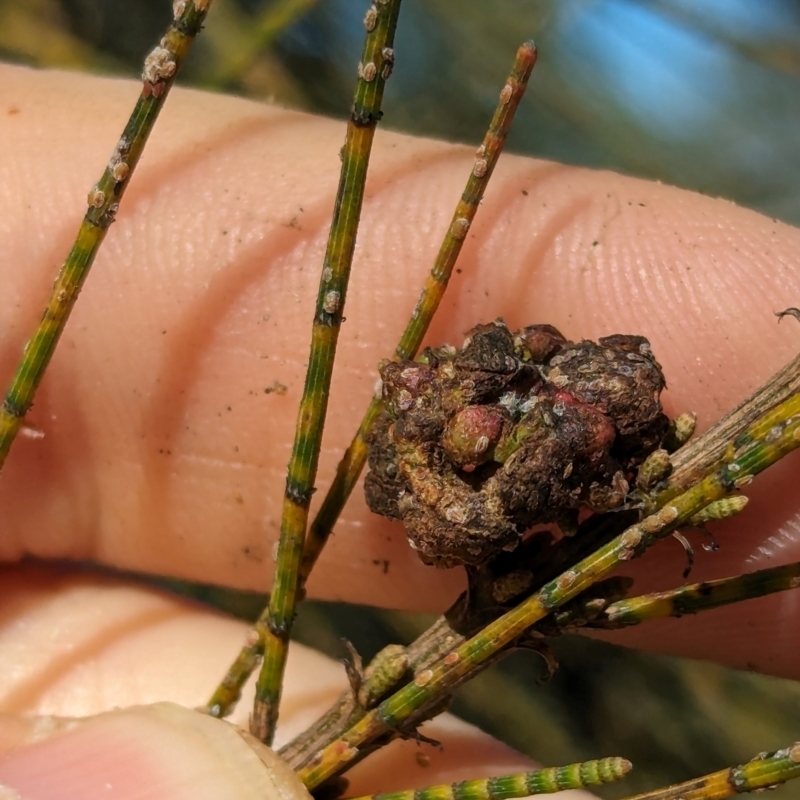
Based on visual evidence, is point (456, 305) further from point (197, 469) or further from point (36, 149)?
point (36, 149)

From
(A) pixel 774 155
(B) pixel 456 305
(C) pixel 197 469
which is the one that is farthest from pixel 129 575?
(A) pixel 774 155

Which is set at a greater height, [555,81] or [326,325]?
[555,81]

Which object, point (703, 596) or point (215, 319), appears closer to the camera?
point (703, 596)

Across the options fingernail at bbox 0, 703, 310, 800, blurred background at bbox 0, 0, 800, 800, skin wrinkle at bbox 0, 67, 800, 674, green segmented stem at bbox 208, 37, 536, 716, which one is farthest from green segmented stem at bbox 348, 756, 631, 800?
blurred background at bbox 0, 0, 800, 800

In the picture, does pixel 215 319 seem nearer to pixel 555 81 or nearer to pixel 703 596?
pixel 703 596

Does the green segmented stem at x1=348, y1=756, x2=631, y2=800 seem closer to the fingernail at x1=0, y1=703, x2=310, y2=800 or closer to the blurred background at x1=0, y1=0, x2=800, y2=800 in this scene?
the fingernail at x1=0, y1=703, x2=310, y2=800

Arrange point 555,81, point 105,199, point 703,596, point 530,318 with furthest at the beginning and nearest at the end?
point 555,81
point 530,318
point 105,199
point 703,596

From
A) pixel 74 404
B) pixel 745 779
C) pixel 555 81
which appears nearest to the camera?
pixel 745 779

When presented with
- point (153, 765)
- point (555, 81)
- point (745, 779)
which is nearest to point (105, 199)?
point (153, 765)
